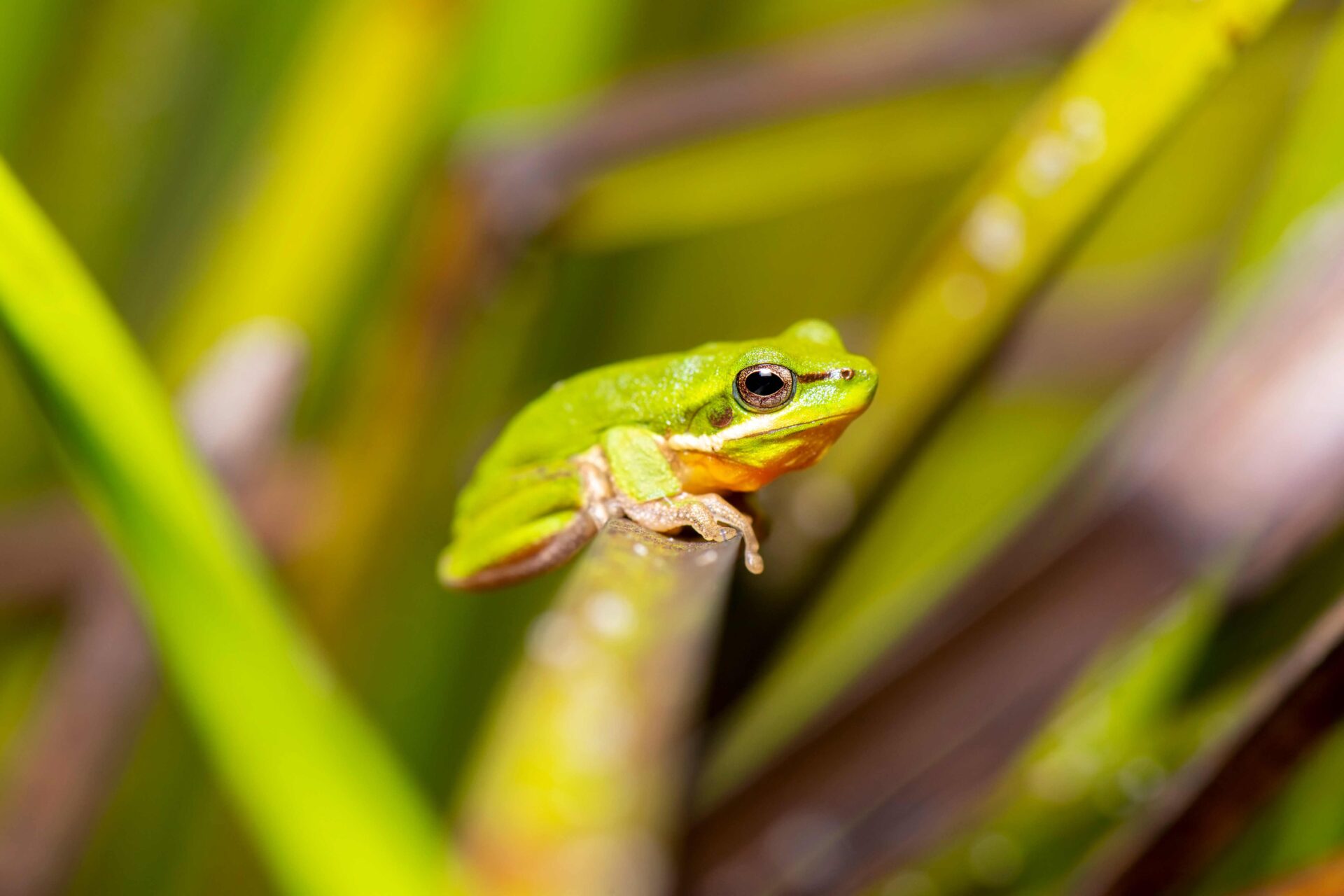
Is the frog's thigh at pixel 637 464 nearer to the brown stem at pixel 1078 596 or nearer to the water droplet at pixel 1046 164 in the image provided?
the brown stem at pixel 1078 596

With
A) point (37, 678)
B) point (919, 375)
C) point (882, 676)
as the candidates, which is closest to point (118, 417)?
point (919, 375)

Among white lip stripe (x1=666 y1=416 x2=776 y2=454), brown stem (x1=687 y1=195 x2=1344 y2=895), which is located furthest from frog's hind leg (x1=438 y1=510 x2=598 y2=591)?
brown stem (x1=687 y1=195 x2=1344 y2=895)

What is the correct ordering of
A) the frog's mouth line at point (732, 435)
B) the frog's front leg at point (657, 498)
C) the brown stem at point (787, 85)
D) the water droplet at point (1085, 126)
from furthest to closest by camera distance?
the brown stem at point (787, 85), the frog's mouth line at point (732, 435), the frog's front leg at point (657, 498), the water droplet at point (1085, 126)

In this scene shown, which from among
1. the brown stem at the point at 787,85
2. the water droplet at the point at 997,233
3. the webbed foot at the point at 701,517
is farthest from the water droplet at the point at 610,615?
the brown stem at the point at 787,85

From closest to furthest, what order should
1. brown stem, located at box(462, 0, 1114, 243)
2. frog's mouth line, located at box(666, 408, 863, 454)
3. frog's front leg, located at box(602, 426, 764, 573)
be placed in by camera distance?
frog's front leg, located at box(602, 426, 764, 573) → frog's mouth line, located at box(666, 408, 863, 454) → brown stem, located at box(462, 0, 1114, 243)

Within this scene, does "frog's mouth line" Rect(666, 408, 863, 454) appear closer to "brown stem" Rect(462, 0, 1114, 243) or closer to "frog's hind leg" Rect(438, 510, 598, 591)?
"frog's hind leg" Rect(438, 510, 598, 591)

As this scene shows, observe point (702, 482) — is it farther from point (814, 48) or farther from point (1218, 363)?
point (814, 48)

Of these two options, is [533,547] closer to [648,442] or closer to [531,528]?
[531,528]
